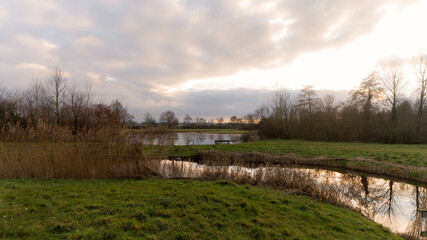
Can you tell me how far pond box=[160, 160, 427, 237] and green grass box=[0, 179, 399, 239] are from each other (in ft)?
4.85

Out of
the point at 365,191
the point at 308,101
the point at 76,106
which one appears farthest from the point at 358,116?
the point at 76,106

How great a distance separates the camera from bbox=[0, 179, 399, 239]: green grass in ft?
12.1

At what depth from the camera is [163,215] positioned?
14.3 ft

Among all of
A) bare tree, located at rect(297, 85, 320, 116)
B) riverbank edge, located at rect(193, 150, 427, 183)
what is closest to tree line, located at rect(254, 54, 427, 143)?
bare tree, located at rect(297, 85, 320, 116)

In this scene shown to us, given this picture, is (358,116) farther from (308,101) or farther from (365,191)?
(365,191)

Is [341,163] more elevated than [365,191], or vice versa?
[341,163]

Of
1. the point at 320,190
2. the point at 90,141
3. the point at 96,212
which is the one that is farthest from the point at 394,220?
the point at 90,141

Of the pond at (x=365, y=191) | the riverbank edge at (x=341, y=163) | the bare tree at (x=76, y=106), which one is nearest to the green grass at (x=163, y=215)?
the pond at (x=365, y=191)

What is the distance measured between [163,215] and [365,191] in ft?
32.3

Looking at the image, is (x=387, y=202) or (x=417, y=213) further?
(x=387, y=202)

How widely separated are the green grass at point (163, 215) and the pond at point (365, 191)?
1.48 metres

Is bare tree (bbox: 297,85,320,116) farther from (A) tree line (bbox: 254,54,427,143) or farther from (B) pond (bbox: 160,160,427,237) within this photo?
(B) pond (bbox: 160,160,427,237)

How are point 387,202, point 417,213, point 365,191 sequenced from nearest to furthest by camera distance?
point 417,213
point 387,202
point 365,191

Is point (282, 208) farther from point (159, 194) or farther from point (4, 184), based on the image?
point (4, 184)
